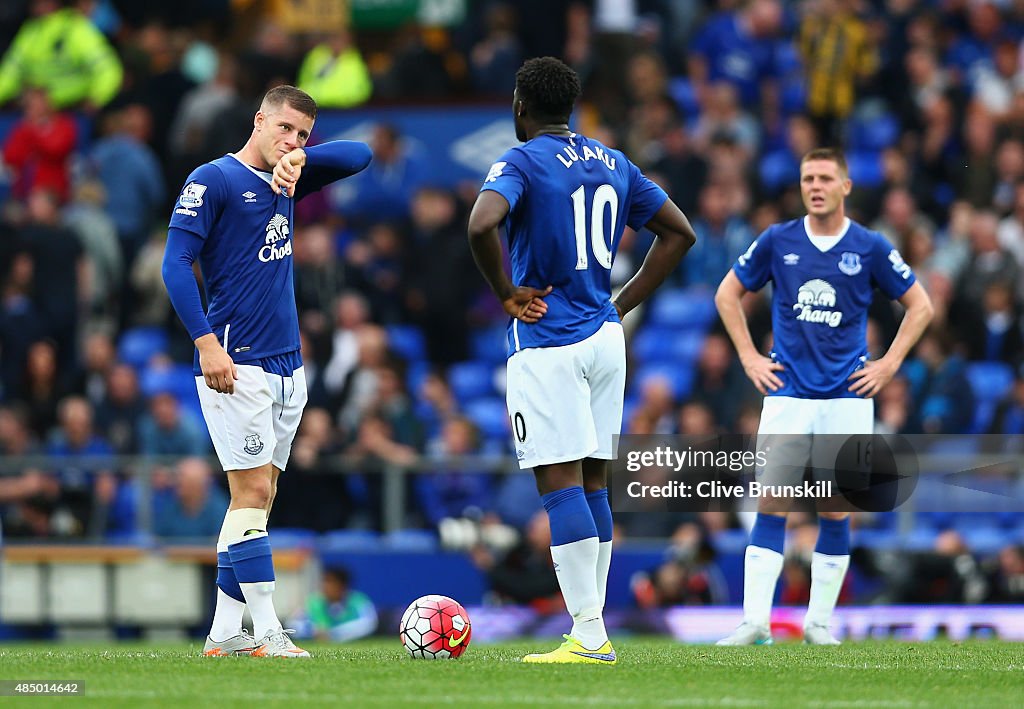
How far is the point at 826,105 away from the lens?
18266 mm

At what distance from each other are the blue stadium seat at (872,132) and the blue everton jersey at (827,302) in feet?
30.3

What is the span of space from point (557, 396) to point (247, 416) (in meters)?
1.54

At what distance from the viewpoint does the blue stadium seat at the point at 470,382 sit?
17.7 metres

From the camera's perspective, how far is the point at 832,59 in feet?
59.5

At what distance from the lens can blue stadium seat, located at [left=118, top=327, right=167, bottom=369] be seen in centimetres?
1852

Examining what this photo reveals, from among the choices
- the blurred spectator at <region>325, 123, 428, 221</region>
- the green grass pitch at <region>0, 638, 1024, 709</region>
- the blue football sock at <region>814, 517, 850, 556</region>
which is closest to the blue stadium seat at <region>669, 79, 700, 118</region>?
the blurred spectator at <region>325, 123, 428, 221</region>

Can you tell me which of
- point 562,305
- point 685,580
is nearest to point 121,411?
point 685,580

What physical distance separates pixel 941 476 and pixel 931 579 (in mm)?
862

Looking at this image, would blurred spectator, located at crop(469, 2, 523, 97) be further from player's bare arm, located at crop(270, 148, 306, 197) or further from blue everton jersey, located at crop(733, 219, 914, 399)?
player's bare arm, located at crop(270, 148, 306, 197)

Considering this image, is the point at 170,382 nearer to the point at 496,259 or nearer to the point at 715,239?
the point at 715,239

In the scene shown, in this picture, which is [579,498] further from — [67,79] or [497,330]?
[67,79]

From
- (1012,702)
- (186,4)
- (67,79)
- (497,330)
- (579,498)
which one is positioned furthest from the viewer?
(186,4)

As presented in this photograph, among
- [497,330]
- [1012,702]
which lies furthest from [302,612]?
[1012,702]

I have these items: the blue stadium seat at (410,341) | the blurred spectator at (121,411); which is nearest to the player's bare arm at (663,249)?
the blurred spectator at (121,411)
